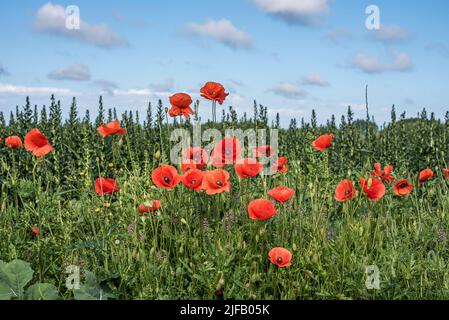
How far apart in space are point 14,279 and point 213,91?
164 centimetres

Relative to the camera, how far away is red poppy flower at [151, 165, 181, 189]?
3.13 m

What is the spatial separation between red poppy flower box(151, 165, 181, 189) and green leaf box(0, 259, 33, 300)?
0.90 metres

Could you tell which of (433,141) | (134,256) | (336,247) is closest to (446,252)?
(336,247)

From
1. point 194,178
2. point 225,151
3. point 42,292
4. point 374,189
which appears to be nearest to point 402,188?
point 374,189

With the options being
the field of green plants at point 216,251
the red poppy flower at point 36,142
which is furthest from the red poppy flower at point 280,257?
the red poppy flower at point 36,142

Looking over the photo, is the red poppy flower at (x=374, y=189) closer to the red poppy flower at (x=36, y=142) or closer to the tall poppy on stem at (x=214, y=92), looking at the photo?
the tall poppy on stem at (x=214, y=92)

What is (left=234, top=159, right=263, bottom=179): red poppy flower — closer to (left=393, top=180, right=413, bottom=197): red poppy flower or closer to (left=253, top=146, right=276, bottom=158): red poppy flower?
(left=253, top=146, right=276, bottom=158): red poppy flower

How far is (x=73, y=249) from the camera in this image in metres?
3.27

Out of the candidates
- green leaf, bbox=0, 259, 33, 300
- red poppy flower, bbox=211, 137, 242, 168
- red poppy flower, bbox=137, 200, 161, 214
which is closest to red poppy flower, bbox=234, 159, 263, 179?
red poppy flower, bbox=211, 137, 242, 168

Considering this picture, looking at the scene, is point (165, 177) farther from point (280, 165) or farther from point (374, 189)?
point (374, 189)

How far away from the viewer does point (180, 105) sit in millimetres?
3422

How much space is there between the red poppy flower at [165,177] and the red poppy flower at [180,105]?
0.44m

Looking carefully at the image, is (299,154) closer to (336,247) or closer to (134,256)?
(336,247)
